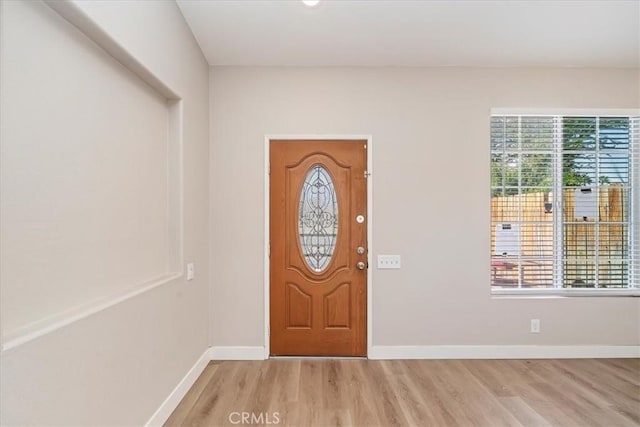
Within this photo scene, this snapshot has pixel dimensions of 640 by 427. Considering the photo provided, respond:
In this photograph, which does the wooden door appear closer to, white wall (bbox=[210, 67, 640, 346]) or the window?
white wall (bbox=[210, 67, 640, 346])

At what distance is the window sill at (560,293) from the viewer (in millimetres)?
3344

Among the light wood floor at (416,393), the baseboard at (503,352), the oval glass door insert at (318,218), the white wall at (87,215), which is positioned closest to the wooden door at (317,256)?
the oval glass door insert at (318,218)

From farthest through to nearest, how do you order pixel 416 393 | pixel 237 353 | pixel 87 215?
1. pixel 237 353
2. pixel 416 393
3. pixel 87 215

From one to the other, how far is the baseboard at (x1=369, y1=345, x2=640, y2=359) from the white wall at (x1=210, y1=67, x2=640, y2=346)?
5cm

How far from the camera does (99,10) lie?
1.56 m

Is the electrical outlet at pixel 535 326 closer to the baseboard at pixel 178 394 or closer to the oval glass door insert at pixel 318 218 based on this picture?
the oval glass door insert at pixel 318 218

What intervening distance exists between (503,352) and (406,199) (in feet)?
5.89

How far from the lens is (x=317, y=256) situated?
10.9 ft

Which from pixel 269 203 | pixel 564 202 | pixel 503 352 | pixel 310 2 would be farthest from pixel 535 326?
pixel 310 2

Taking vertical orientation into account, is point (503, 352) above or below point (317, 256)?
below

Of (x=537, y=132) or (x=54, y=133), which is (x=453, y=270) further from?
(x=54, y=133)

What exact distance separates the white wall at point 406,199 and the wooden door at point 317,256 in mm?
141

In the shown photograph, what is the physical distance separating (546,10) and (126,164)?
322cm

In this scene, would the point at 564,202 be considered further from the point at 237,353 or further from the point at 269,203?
the point at 237,353
